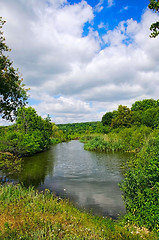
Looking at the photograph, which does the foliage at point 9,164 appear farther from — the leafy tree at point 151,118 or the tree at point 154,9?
the leafy tree at point 151,118

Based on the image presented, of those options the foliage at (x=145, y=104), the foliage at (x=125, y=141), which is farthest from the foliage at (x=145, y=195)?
the foliage at (x=145, y=104)

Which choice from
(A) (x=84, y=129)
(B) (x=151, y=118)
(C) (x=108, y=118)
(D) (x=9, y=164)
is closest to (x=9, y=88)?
(D) (x=9, y=164)

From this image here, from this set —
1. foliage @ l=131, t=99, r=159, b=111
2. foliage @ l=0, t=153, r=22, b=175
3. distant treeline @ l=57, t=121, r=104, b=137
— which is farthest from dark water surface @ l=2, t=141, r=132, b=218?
distant treeline @ l=57, t=121, r=104, b=137

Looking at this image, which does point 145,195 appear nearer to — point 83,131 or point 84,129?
point 83,131

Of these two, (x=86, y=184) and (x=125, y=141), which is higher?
(x=125, y=141)

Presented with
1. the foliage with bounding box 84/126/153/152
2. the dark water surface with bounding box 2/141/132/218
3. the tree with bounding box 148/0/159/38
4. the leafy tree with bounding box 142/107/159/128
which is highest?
the tree with bounding box 148/0/159/38

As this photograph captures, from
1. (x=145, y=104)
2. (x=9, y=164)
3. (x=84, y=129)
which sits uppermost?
(x=145, y=104)

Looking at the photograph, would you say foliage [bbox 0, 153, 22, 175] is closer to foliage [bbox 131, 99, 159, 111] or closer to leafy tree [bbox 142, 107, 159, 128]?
leafy tree [bbox 142, 107, 159, 128]

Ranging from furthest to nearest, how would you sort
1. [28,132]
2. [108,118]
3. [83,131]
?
[83,131] → [108,118] → [28,132]

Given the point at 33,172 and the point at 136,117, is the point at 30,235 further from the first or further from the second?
the point at 136,117

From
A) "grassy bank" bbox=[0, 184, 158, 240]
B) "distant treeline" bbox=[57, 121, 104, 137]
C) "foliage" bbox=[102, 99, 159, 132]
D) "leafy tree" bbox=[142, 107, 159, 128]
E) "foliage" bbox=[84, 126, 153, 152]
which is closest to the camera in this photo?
"grassy bank" bbox=[0, 184, 158, 240]

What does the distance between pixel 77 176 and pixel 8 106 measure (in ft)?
29.6

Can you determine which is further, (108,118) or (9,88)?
(108,118)

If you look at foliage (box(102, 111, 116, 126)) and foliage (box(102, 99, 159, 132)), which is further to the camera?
foliage (box(102, 111, 116, 126))
